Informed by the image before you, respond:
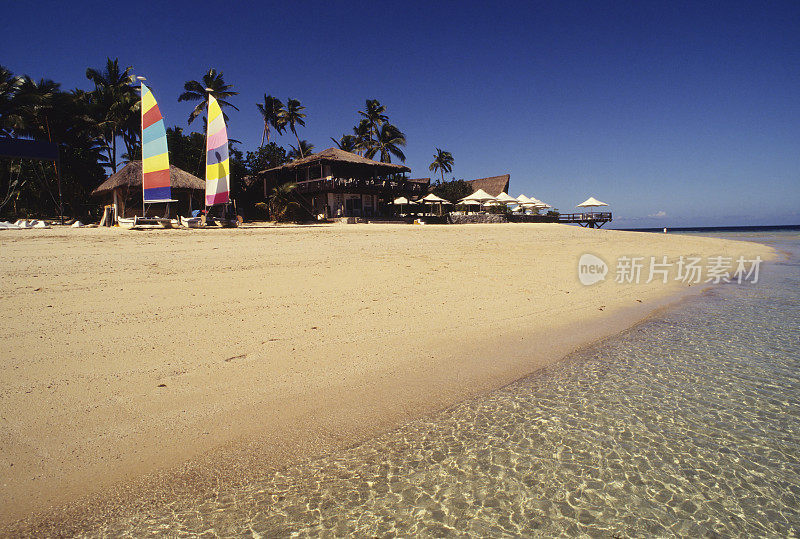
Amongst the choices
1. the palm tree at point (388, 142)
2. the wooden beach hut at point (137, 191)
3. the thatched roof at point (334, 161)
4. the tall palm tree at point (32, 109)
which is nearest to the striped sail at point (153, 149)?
the wooden beach hut at point (137, 191)

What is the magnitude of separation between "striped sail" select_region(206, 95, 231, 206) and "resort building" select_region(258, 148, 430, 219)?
9173 millimetres

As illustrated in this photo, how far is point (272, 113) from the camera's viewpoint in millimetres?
38594

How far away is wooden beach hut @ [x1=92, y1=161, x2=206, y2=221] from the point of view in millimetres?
21781

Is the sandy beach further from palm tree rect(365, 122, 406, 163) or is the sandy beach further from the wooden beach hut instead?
palm tree rect(365, 122, 406, 163)

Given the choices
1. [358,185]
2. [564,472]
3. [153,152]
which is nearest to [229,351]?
[564,472]

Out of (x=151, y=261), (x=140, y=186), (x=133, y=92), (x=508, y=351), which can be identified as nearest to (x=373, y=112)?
(x=133, y=92)

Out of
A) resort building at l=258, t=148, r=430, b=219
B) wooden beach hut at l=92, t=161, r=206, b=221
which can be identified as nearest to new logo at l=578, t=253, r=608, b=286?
resort building at l=258, t=148, r=430, b=219

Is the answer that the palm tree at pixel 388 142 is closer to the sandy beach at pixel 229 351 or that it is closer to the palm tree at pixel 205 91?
the palm tree at pixel 205 91

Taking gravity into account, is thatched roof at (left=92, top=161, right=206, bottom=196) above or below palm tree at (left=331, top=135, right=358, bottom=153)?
below

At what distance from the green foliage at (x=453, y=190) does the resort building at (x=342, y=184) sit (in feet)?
27.9

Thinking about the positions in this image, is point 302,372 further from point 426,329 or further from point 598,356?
point 598,356

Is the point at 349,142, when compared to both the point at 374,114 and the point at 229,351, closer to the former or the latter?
the point at 374,114

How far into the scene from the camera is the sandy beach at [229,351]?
101 inches

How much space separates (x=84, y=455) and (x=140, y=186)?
23.5 meters
